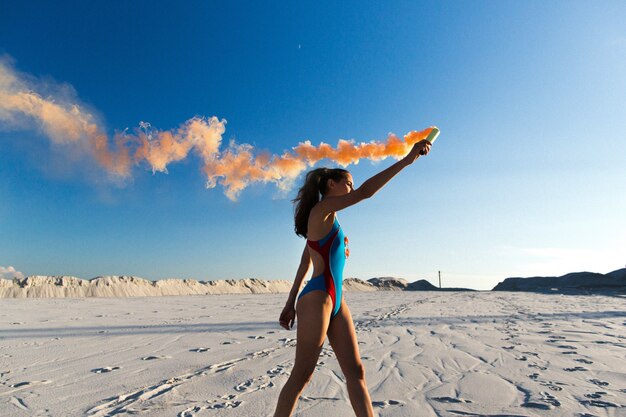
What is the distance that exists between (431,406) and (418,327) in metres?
5.62

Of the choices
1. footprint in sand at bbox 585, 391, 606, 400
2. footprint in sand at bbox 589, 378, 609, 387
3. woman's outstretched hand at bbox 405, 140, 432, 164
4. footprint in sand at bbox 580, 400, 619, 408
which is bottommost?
footprint in sand at bbox 580, 400, 619, 408

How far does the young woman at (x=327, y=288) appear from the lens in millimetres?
2432

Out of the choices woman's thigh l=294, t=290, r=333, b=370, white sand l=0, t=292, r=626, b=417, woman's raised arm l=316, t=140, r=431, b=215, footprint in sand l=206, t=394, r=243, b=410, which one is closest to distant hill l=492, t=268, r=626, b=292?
white sand l=0, t=292, r=626, b=417

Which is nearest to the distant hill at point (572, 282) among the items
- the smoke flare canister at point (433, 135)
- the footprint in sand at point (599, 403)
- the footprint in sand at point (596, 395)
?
the footprint in sand at point (596, 395)

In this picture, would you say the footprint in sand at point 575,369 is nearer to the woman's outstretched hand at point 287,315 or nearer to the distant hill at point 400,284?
the woman's outstretched hand at point 287,315

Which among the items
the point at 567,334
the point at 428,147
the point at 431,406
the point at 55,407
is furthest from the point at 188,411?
the point at 567,334

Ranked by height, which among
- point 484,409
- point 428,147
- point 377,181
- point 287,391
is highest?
point 428,147

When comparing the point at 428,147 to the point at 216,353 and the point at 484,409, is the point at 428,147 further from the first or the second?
the point at 216,353

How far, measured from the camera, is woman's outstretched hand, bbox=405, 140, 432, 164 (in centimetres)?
251

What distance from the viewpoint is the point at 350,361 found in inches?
99.9

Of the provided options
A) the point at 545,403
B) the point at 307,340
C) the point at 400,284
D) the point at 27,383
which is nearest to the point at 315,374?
the point at 545,403

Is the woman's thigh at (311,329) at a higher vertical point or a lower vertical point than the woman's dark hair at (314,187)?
lower

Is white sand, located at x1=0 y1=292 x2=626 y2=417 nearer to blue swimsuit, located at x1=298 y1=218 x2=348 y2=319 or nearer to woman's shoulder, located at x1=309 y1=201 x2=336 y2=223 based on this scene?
blue swimsuit, located at x1=298 y1=218 x2=348 y2=319

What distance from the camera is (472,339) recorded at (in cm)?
720
